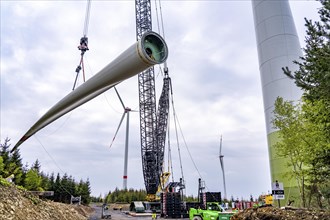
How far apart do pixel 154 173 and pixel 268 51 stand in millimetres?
26343

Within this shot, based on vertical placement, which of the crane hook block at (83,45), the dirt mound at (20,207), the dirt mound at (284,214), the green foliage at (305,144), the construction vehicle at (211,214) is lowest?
the construction vehicle at (211,214)

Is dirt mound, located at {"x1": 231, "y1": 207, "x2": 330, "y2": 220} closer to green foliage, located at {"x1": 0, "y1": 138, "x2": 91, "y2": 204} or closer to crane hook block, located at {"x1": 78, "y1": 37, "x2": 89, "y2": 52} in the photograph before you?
crane hook block, located at {"x1": 78, "y1": 37, "x2": 89, "y2": 52}

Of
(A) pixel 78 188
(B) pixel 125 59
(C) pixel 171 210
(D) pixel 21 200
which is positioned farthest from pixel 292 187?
(A) pixel 78 188

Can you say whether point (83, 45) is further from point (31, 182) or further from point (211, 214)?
point (31, 182)

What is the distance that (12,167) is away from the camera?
30844mm

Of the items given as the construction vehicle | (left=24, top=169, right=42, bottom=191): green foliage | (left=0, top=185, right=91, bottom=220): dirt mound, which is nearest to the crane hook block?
(left=0, top=185, right=91, bottom=220): dirt mound

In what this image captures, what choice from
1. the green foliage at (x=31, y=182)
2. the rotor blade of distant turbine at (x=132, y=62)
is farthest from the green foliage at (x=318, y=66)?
the green foliage at (x=31, y=182)

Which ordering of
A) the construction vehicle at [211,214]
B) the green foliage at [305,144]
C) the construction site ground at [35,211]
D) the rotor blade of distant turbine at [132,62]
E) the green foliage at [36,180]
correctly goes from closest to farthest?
the rotor blade of distant turbine at [132,62] → the construction site ground at [35,211] → the green foliage at [305,144] → the construction vehicle at [211,214] → the green foliage at [36,180]

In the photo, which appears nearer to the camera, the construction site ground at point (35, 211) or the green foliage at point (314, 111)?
the construction site ground at point (35, 211)

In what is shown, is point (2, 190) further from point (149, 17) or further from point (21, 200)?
point (149, 17)

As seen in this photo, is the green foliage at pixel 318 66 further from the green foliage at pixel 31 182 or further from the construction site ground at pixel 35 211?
the green foliage at pixel 31 182

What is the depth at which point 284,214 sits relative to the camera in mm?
8992

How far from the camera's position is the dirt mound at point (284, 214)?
8203mm

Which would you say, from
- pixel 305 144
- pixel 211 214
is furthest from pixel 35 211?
pixel 305 144
